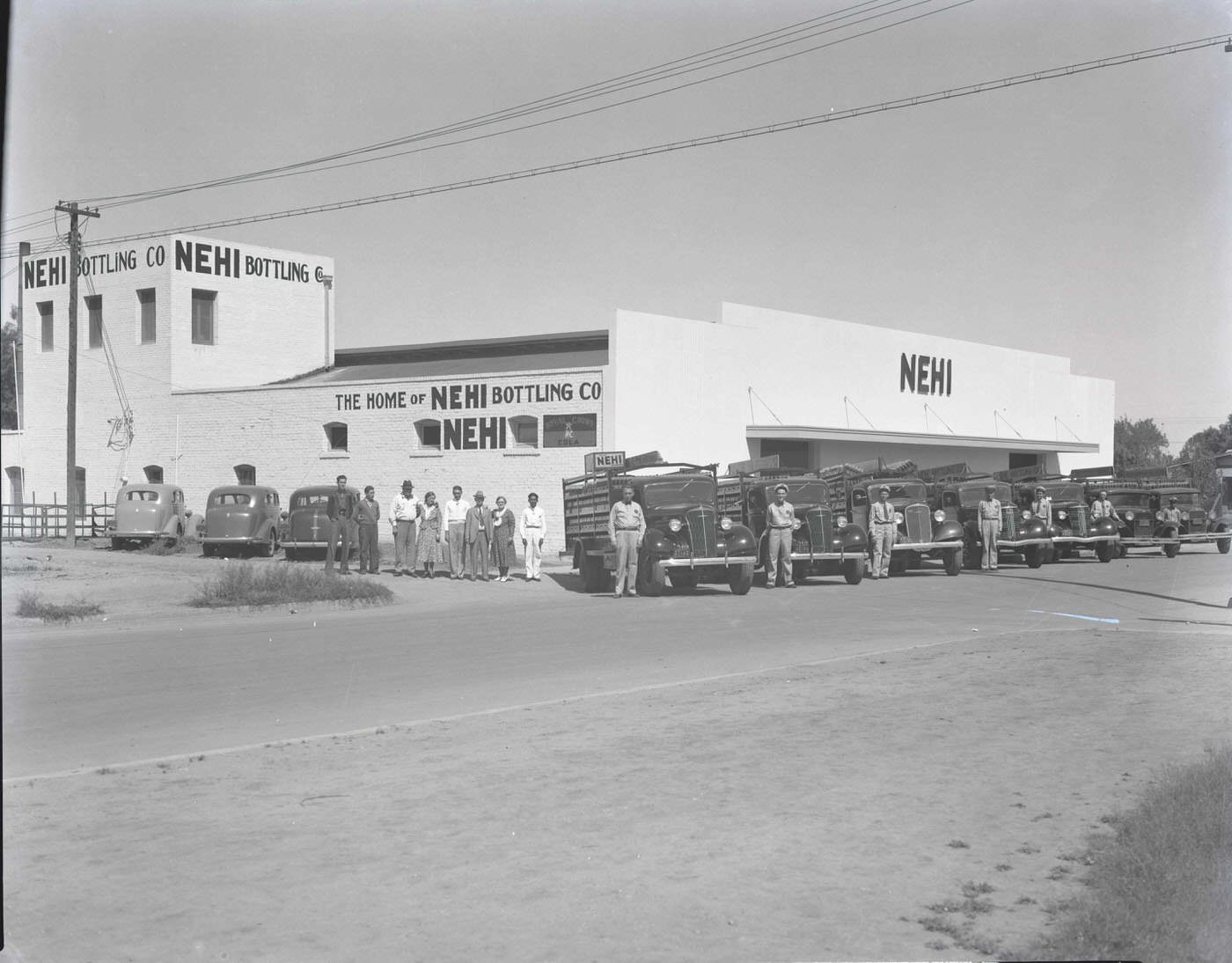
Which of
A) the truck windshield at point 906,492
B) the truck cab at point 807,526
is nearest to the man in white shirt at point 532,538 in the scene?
the truck cab at point 807,526

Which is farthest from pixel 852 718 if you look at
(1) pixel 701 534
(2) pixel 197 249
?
(2) pixel 197 249

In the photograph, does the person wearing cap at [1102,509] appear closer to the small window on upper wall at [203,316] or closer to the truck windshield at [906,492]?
the truck windshield at [906,492]

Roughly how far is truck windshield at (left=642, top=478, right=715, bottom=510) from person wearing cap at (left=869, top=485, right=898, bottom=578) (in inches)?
177

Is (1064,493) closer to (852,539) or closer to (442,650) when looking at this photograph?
(852,539)

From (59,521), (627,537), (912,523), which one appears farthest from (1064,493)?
(59,521)

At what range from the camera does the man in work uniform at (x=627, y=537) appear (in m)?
20.4

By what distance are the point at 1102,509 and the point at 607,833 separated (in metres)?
27.6

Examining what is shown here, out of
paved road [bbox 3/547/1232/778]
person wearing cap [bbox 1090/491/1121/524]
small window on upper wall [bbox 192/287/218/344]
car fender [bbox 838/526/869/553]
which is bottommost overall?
paved road [bbox 3/547/1232/778]

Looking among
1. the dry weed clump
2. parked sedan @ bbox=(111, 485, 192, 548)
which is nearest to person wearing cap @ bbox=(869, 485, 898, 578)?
the dry weed clump

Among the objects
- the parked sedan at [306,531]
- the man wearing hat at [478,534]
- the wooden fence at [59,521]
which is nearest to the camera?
the man wearing hat at [478,534]

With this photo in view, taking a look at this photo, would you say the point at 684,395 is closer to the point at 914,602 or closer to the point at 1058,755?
the point at 914,602

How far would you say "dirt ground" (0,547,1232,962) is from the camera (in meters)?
4.67

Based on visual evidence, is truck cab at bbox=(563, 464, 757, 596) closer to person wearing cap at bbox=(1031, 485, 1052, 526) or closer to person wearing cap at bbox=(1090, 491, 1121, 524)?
person wearing cap at bbox=(1031, 485, 1052, 526)

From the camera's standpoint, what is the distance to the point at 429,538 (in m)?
23.6
